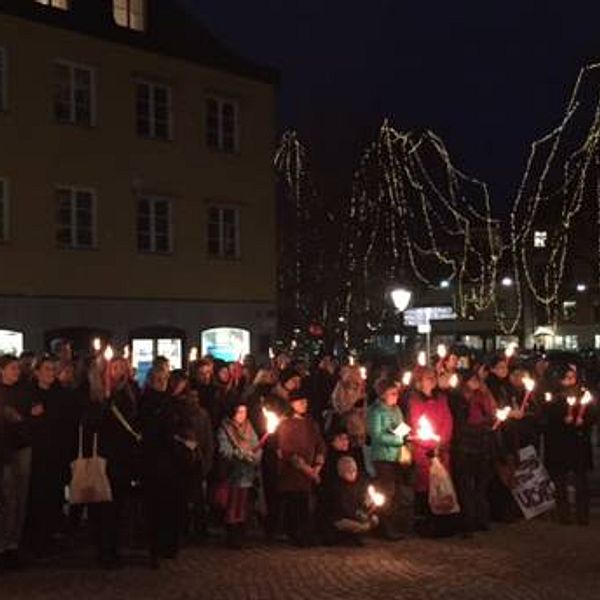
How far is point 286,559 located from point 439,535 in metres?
2.16

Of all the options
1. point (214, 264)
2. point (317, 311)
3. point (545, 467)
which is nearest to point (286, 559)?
point (545, 467)

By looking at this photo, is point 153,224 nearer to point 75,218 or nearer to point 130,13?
point 75,218

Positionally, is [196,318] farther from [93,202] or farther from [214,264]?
[93,202]

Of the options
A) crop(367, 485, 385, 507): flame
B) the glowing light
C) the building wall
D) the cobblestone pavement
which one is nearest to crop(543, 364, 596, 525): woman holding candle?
the glowing light

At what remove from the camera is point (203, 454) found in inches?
502

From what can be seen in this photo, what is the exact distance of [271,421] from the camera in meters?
12.9

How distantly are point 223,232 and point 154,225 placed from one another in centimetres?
253

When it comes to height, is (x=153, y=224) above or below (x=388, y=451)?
above

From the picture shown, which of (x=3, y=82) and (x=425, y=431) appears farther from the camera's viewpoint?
(x=3, y=82)

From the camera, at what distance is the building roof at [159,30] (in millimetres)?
28797

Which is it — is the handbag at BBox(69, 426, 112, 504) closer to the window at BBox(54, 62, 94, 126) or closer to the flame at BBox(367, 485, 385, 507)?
the flame at BBox(367, 485, 385, 507)

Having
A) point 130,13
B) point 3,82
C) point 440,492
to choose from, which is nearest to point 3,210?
point 3,82

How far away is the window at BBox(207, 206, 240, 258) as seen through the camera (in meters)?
33.4

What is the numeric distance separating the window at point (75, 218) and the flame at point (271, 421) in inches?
684
